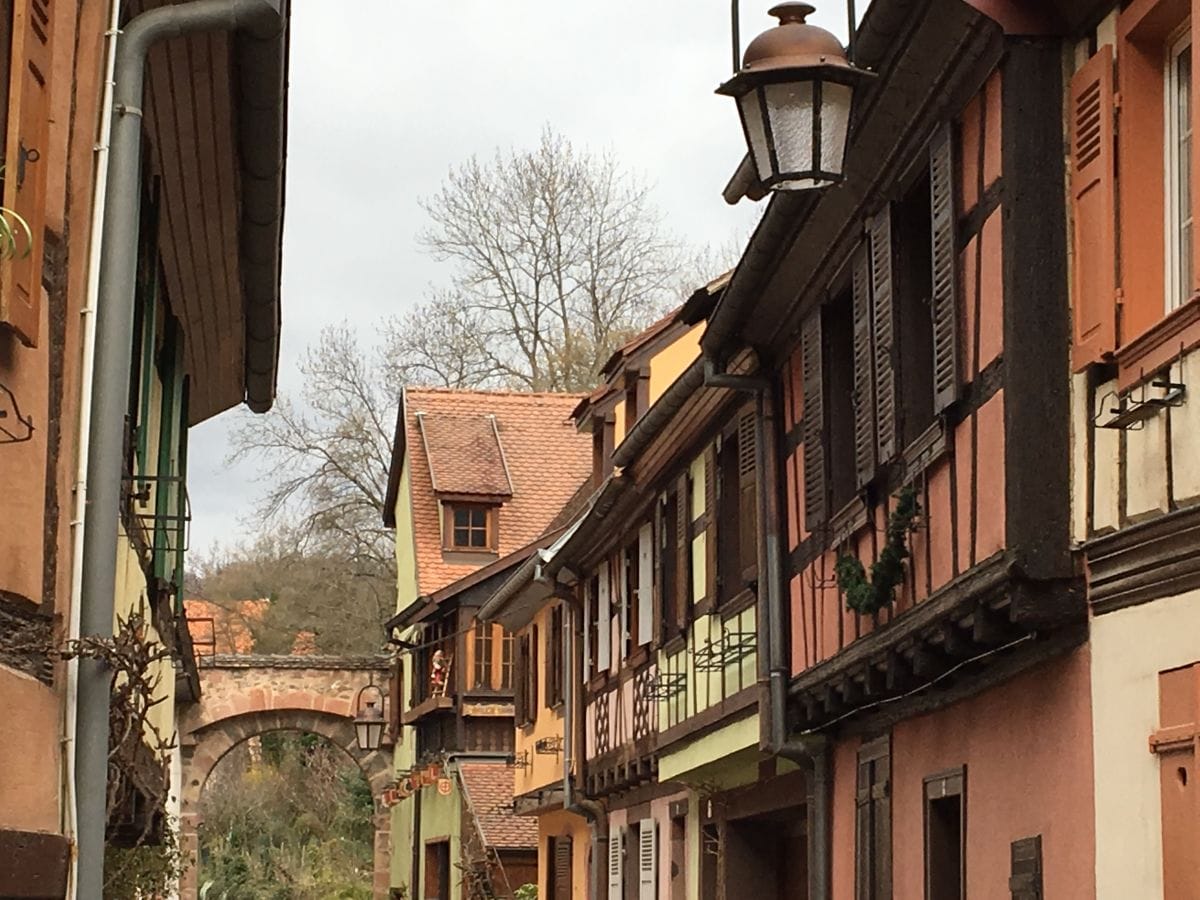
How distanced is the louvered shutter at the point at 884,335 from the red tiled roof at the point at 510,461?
24.0m

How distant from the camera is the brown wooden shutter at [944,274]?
856 centimetres

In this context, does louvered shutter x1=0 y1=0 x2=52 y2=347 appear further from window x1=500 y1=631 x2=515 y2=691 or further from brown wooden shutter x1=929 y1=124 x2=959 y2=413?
window x1=500 y1=631 x2=515 y2=691

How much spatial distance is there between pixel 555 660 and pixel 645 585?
597 cm

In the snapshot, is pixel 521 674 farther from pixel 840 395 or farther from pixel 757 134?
pixel 757 134

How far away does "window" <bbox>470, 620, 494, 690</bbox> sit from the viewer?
102 feet

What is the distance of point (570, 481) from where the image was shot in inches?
1394

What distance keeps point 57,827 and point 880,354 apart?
4.88m

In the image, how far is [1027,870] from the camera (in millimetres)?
8102

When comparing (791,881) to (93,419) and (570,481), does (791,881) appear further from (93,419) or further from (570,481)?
(570,481)

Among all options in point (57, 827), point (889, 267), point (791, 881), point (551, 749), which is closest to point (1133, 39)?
point (889, 267)

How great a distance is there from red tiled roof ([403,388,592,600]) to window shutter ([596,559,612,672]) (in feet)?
43.9

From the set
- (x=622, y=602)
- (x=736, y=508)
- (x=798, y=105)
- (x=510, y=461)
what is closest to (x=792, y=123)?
(x=798, y=105)

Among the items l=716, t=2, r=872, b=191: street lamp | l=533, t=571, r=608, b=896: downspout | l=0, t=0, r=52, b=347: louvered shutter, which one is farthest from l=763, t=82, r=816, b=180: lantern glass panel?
l=533, t=571, r=608, b=896: downspout

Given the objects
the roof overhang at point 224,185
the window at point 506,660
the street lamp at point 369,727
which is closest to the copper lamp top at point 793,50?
the roof overhang at point 224,185
